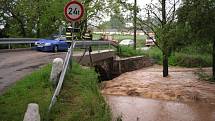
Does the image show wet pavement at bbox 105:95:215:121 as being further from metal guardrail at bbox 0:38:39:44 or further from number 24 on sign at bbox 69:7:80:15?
metal guardrail at bbox 0:38:39:44

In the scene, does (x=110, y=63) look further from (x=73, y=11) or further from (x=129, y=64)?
(x=73, y=11)

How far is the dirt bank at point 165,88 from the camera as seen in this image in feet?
75.8

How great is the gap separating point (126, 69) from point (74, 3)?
2306cm

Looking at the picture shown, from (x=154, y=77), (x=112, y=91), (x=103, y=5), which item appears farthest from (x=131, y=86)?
(x=103, y=5)

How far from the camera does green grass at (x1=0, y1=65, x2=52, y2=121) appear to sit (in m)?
9.51

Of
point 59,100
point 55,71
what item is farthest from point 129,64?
point 59,100

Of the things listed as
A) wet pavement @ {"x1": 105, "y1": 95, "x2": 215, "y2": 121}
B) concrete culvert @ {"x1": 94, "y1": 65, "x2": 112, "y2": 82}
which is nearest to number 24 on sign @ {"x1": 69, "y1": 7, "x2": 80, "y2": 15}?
→ wet pavement @ {"x1": 105, "y1": 95, "x2": 215, "y2": 121}

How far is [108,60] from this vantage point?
3238cm

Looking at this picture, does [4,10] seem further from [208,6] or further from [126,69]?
[208,6]

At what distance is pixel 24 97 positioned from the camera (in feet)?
36.3

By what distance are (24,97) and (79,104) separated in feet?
5.30

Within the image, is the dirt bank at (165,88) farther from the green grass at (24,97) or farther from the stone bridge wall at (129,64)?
the green grass at (24,97)

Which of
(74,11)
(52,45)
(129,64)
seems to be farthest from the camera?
(129,64)

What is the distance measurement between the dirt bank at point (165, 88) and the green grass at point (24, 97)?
11.3 meters
